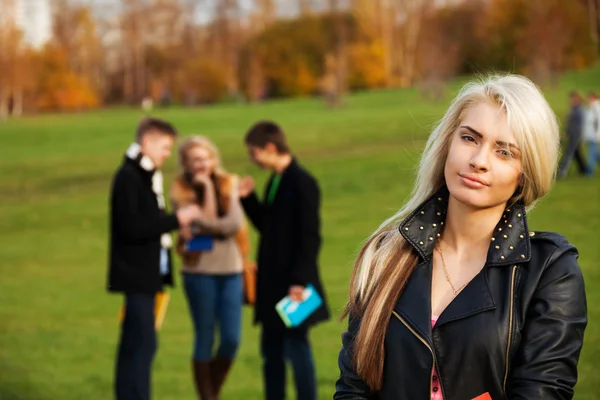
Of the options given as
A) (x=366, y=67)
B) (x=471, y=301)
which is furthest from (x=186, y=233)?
(x=366, y=67)

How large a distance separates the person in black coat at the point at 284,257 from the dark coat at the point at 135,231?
674mm

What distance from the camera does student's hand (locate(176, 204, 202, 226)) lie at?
7902 mm

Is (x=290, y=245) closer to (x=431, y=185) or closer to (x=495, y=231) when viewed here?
(x=431, y=185)

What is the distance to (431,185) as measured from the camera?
3111mm

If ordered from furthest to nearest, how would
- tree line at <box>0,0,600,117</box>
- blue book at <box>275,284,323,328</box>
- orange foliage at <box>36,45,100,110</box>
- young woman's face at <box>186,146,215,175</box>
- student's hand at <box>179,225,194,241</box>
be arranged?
orange foliage at <box>36,45,100,110</box> < tree line at <box>0,0,600,117</box> < young woman's face at <box>186,146,215,175</box> < student's hand at <box>179,225,194,241</box> < blue book at <box>275,284,323,328</box>

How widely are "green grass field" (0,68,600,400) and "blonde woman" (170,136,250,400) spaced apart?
0.83m

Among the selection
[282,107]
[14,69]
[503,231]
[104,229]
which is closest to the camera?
[503,231]

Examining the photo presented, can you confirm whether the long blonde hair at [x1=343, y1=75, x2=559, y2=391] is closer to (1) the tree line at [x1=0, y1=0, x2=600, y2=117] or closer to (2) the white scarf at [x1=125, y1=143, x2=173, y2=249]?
(2) the white scarf at [x1=125, y1=143, x2=173, y2=249]

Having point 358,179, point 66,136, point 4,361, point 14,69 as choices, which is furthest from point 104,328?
point 14,69

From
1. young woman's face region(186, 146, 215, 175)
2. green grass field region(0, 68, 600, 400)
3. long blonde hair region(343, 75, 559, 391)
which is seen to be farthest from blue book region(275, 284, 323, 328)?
long blonde hair region(343, 75, 559, 391)

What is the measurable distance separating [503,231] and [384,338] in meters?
0.40

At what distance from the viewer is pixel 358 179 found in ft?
89.8

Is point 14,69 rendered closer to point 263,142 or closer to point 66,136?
point 66,136

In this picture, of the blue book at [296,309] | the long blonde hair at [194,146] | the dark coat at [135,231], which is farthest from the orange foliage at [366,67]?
the blue book at [296,309]
